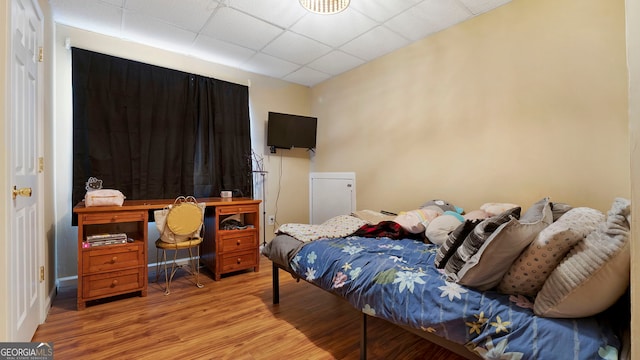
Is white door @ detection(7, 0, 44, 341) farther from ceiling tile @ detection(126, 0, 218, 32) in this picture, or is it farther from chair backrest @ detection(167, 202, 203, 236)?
chair backrest @ detection(167, 202, 203, 236)

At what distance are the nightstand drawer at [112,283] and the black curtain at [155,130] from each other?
867 millimetres

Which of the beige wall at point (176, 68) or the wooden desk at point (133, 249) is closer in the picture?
the wooden desk at point (133, 249)

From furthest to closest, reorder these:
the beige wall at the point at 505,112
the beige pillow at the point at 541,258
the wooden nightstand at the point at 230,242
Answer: the wooden nightstand at the point at 230,242 → the beige wall at the point at 505,112 → the beige pillow at the point at 541,258

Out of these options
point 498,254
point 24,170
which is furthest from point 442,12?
point 24,170

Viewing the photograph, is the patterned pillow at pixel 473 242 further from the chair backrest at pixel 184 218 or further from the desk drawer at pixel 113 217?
the desk drawer at pixel 113 217

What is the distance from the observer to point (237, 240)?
3.13 m

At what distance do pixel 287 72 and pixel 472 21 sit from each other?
7.54ft

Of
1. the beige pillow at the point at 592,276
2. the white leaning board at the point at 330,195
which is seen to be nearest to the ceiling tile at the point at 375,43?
the white leaning board at the point at 330,195

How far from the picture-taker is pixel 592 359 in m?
0.92

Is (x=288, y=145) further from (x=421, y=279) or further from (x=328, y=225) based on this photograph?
(x=421, y=279)

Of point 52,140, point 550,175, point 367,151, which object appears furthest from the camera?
point 367,151

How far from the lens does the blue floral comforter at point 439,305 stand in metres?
A: 1.00

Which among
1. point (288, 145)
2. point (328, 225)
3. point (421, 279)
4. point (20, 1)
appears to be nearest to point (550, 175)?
point (421, 279)

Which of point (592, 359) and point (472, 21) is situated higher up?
point (472, 21)
